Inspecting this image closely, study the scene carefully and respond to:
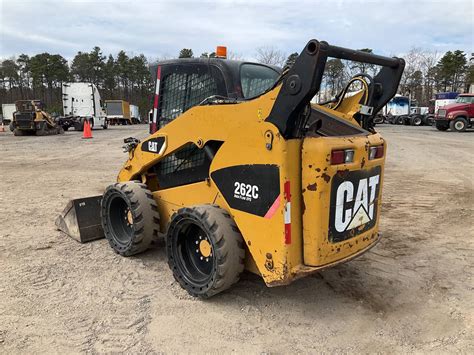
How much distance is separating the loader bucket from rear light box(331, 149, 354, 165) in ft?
10.4

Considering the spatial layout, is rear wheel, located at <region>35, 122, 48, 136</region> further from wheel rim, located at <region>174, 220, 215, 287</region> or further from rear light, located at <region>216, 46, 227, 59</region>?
wheel rim, located at <region>174, 220, 215, 287</region>

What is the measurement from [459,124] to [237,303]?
25.7 meters

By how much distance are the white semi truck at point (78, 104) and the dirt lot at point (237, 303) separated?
2242 centimetres

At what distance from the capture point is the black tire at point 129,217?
4.03 m

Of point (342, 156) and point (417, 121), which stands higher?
point (417, 121)

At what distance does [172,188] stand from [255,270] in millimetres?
1296

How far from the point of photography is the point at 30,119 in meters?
21.9

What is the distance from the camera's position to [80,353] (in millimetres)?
2674

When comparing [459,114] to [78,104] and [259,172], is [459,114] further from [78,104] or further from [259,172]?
[259,172]

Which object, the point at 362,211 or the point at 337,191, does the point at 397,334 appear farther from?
the point at 337,191

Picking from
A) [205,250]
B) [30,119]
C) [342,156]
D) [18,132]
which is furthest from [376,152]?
[18,132]

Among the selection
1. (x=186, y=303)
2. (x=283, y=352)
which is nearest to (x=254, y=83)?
(x=186, y=303)

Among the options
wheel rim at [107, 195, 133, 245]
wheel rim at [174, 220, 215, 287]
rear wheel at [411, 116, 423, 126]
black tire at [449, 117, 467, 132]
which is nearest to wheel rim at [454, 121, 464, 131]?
black tire at [449, 117, 467, 132]

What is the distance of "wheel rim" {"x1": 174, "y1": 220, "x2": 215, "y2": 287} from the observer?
3379 millimetres
